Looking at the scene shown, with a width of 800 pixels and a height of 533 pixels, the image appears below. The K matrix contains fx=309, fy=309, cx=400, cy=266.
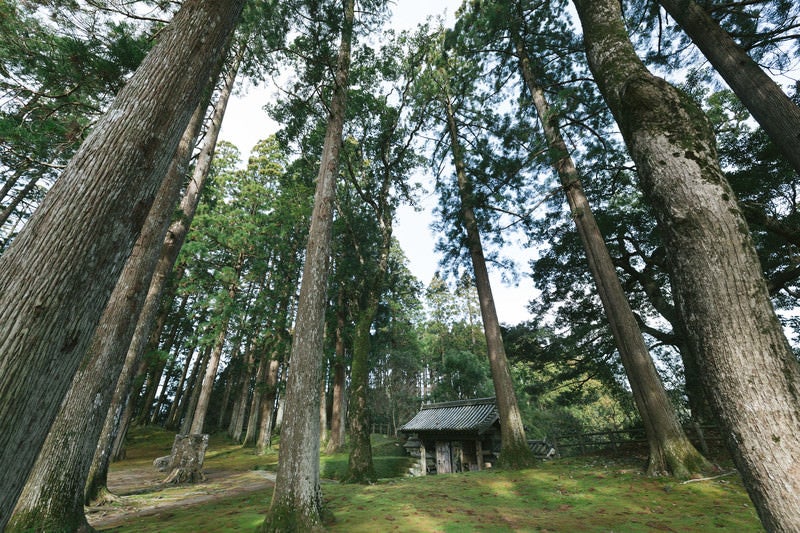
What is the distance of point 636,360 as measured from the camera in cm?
664

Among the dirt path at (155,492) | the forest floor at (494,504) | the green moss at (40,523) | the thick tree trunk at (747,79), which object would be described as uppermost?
the thick tree trunk at (747,79)

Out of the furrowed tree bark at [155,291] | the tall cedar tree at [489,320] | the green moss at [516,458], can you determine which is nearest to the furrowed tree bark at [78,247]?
the furrowed tree bark at [155,291]

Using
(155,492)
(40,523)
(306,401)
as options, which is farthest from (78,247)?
(155,492)

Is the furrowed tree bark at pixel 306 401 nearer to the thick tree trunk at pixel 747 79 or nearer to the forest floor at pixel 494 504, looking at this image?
the forest floor at pixel 494 504

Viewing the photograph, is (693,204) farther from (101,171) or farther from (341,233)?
(341,233)

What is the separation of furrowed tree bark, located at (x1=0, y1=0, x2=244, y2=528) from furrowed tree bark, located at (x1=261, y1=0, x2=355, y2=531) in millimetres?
2680

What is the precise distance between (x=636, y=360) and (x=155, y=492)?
10904mm

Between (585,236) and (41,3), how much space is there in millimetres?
11711

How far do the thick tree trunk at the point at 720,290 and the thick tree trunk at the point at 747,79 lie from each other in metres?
3.79

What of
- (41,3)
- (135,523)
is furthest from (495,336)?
(41,3)

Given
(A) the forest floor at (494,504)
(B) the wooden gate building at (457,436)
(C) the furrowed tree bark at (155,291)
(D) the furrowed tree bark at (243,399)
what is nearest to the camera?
(A) the forest floor at (494,504)

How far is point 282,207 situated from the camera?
45.9 ft

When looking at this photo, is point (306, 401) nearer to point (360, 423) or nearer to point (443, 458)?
point (360, 423)

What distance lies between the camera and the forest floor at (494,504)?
394 cm
